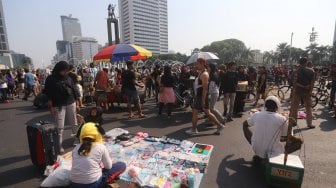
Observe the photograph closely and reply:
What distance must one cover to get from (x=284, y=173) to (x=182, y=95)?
627 cm

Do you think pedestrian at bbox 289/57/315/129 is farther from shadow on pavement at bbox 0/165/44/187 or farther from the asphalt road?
shadow on pavement at bbox 0/165/44/187

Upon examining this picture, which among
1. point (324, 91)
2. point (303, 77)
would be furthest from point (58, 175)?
point (324, 91)

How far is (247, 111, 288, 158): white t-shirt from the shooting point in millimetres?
3613

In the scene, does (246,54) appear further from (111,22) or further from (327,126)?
(327,126)

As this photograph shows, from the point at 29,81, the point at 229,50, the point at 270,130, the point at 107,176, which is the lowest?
the point at 107,176

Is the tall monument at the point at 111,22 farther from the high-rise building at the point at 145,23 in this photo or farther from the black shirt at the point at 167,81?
the high-rise building at the point at 145,23

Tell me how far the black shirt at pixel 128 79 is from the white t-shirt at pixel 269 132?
4260mm

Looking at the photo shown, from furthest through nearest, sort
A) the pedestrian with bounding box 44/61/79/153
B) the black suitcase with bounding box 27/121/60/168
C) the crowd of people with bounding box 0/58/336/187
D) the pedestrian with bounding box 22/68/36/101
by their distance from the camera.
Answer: the pedestrian with bounding box 22/68/36/101, the pedestrian with bounding box 44/61/79/153, the black suitcase with bounding box 27/121/60/168, the crowd of people with bounding box 0/58/336/187

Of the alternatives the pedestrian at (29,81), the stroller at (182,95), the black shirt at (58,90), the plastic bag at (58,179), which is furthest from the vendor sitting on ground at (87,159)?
the pedestrian at (29,81)

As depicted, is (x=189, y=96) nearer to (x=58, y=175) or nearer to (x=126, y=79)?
(x=126, y=79)

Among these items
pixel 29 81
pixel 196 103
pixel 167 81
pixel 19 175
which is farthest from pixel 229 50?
pixel 19 175

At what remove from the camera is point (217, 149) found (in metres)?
4.88

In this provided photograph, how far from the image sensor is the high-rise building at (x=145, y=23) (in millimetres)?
115562

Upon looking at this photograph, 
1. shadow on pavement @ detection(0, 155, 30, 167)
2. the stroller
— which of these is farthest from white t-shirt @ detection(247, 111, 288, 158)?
the stroller
